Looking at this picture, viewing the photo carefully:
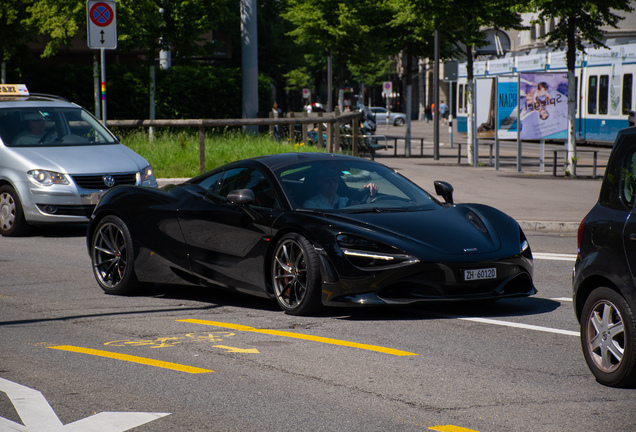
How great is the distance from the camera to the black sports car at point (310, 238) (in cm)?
719

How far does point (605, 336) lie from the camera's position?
5461 mm

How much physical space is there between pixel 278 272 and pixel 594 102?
99.0ft

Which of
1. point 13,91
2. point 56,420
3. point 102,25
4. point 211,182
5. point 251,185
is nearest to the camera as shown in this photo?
point 56,420

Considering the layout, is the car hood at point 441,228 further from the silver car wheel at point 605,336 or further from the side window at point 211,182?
the silver car wheel at point 605,336

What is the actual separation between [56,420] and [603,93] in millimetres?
32450

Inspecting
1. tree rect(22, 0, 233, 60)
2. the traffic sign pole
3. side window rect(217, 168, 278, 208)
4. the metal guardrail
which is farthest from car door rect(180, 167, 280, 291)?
tree rect(22, 0, 233, 60)

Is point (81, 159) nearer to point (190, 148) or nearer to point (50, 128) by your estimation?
point (50, 128)

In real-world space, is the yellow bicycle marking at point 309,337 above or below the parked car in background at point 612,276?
below

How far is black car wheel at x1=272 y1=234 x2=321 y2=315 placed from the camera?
7.31 m

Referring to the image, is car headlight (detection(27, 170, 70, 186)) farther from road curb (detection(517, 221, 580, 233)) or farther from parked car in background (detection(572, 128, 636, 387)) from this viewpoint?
parked car in background (detection(572, 128, 636, 387))

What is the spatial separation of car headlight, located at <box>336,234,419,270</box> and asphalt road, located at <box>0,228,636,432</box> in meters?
0.47

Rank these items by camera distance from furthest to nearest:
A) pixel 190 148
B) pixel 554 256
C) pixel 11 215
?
pixel 190 148, pixel 11 215, pixel 554 256

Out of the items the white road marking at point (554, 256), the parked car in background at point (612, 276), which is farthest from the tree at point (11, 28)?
the parked car in background at point (612, 276)

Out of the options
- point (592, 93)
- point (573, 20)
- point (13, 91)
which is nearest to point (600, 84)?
point (592, 93)
